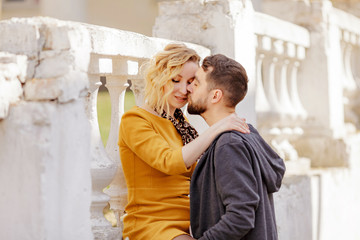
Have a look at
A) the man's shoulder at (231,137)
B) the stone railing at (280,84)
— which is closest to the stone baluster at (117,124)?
the man's shoulder at (231,137)

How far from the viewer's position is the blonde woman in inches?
103

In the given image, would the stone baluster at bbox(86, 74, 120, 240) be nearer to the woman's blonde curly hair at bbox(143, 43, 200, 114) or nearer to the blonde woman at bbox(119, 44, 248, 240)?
the blonde woman at bbox(119, 44, 248, 240)

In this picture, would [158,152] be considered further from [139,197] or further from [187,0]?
[187,0]

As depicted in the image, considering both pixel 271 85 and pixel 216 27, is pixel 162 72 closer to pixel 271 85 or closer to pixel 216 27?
pixel 216 27

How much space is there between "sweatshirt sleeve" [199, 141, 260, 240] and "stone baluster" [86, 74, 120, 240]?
0.47 metres

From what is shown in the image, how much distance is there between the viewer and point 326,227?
480cm

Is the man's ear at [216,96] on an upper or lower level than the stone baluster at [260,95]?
lower

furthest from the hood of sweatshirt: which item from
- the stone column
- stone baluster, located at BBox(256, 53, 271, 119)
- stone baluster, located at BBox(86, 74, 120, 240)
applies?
stone baluster, located at BBox(256, 53, 271, 119)

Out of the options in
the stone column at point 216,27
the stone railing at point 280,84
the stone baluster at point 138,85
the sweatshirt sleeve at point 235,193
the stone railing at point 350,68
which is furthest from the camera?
the stone railing at point 350,68

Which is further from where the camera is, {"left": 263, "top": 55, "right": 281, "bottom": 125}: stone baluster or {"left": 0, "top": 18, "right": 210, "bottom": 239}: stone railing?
{"left": 263, "top": 55, "right": 281, "bottom": 125}: stone baluster

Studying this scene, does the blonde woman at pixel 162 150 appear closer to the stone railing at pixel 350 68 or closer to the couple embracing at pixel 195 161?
the couple embracing at pixel 195 161

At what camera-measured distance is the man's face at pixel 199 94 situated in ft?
8.87

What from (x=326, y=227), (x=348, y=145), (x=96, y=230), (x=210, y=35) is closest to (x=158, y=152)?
(x=96, y=230)

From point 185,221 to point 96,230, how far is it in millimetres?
361
